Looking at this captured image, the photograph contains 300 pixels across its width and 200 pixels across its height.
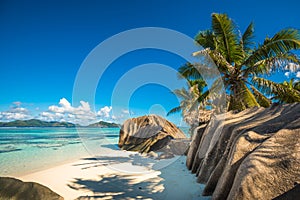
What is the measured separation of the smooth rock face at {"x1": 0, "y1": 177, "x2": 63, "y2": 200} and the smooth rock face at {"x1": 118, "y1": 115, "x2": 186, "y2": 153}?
10066 mm

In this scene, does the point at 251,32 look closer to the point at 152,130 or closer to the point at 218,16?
the point at 218,16

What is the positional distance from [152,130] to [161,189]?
11.0 m

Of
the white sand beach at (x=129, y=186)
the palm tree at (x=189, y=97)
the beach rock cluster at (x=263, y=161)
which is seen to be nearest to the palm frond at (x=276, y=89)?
the palm tree at (x=189, y=97)

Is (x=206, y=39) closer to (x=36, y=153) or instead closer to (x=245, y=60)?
(x=245, y=60)

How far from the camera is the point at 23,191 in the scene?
441cm

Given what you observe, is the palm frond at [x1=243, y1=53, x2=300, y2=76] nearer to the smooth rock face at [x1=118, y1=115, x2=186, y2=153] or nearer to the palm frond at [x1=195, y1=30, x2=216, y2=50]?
the palm frond at [x1=195, y1=30, x2=216, y2=50]

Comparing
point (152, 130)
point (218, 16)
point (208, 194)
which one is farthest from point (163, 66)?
point (208, 194)

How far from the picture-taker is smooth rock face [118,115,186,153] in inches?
585

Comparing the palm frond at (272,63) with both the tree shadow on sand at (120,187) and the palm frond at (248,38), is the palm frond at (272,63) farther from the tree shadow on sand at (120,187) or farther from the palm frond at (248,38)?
the tree shadow on sand at (120,187)

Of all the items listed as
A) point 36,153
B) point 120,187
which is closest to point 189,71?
point 120,187

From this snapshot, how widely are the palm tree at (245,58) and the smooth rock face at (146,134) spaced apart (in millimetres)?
6243

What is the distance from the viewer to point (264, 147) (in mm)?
3127

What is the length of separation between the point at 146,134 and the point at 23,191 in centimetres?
1219

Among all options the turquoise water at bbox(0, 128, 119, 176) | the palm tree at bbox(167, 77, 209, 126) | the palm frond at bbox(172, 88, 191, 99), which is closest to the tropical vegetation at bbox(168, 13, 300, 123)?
the palm tree at bbox(167, 77, 209, 126)
